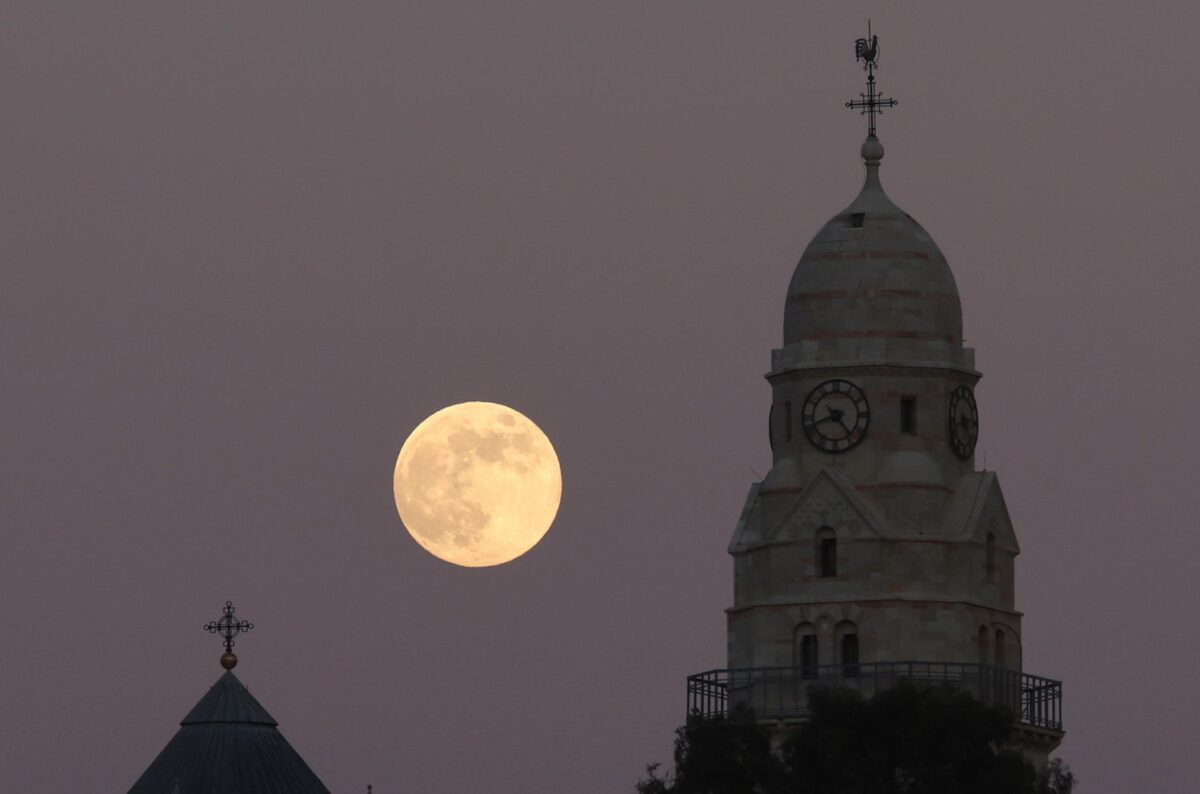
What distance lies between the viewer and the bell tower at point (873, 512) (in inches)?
6334

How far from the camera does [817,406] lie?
535 ft

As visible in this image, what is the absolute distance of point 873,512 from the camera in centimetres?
16138

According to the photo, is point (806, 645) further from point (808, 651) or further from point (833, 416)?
point (833, 416)

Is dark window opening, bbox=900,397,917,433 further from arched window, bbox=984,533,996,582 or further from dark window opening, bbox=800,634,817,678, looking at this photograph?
dark window opening, bbox=800,634,817,678

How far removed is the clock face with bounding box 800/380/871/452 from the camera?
533 feet

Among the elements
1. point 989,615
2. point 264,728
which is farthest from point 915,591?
point 264,728

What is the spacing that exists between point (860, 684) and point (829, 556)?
17.2ft

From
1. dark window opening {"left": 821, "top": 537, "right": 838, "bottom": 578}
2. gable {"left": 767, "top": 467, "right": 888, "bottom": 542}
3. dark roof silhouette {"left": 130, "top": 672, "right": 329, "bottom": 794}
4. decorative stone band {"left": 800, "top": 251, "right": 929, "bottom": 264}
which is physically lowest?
dark roof silhouette {"left": 130, "top": 672, "right": 329, "bottom": 794}

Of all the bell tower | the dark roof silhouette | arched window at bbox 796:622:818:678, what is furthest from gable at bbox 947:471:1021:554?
the dark roof silhouette

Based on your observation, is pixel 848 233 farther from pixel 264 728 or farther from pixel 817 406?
pixel 264 728

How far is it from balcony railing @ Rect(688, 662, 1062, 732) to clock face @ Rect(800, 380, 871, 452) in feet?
26.3

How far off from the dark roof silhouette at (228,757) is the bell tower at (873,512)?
1725 cm

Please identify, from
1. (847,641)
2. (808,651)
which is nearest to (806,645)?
(808,651)

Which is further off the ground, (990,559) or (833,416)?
(833,416)
